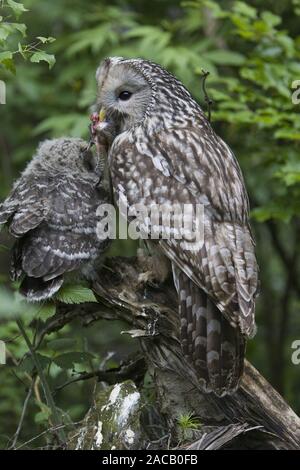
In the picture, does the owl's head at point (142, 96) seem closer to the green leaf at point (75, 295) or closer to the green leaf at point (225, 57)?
the green leaf at point (75, 295)

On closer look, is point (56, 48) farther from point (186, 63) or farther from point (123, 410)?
point (123, 410)

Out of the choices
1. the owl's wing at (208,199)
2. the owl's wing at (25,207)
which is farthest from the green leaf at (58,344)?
the owl's wing at (208,199)

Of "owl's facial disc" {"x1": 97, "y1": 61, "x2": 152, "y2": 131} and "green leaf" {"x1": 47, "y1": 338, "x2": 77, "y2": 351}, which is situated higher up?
"owl's facial disc" {"x1": 97, "y1": 61, "x2": 152, "y2": 131}

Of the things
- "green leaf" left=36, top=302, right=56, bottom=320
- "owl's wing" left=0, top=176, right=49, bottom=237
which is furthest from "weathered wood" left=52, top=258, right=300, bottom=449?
"owl's wing" left=0, top=176, right=49, bottom=237

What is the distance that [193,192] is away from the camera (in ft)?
15.0

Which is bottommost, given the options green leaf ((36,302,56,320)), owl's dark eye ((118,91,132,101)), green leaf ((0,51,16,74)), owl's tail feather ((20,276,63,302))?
green leaf ((36,302,56,320))

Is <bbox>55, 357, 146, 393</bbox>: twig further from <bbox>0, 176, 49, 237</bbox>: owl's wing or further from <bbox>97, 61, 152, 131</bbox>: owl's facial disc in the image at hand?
<bbox>97, 61, 152, 131</bbox>: owl's facial disc

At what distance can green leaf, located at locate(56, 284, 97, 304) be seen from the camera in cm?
438

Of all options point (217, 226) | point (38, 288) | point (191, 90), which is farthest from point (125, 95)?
point (191, 90)

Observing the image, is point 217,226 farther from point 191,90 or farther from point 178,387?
point 191,90

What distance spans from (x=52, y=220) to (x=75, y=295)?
47cm

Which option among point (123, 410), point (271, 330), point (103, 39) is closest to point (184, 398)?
point (123, 410)

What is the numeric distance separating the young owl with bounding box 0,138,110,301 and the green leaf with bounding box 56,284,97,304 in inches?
1.9

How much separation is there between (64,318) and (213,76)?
2135 mm
